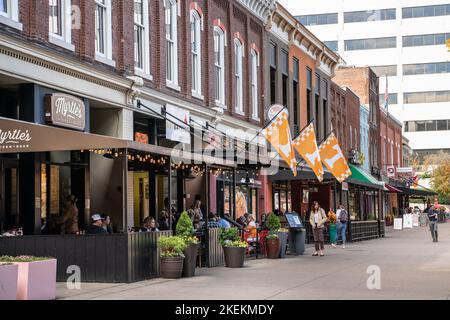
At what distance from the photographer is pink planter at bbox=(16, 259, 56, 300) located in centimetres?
1268

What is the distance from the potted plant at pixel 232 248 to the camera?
20.1 meters

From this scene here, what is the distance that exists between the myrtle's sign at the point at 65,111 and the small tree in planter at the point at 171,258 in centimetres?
374

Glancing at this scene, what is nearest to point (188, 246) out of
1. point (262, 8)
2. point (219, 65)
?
point (219, 65)

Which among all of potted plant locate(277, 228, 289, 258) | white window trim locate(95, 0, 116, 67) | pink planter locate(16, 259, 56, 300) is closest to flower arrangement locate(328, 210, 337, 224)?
potted plant locate(277, 228, 289, 258)

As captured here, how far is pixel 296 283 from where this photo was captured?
637 inches

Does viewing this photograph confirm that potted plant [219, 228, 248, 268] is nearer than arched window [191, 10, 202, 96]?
Yes

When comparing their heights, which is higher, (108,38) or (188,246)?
(108,38)

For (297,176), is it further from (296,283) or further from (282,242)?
(296,283)

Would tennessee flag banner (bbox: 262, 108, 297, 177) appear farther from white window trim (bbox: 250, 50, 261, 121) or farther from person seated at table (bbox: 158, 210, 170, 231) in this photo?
white window trim (bbox: 250, 50, 261, 121)

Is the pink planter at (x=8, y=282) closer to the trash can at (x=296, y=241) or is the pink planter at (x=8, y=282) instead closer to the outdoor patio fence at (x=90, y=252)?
the outdoor patio fence at (x=90, y=252)

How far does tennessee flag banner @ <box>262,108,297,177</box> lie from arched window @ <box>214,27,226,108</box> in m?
3.27

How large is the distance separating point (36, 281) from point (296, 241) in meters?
14.4

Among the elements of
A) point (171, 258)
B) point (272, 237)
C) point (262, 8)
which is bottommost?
point (171, 258)

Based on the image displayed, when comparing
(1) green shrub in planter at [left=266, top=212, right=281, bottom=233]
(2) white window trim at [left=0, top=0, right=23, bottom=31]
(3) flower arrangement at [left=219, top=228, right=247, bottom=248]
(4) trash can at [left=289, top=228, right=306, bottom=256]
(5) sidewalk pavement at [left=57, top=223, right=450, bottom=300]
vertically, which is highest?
(2) white window trim at [left=0, top=0, right=23, bottom=31]
